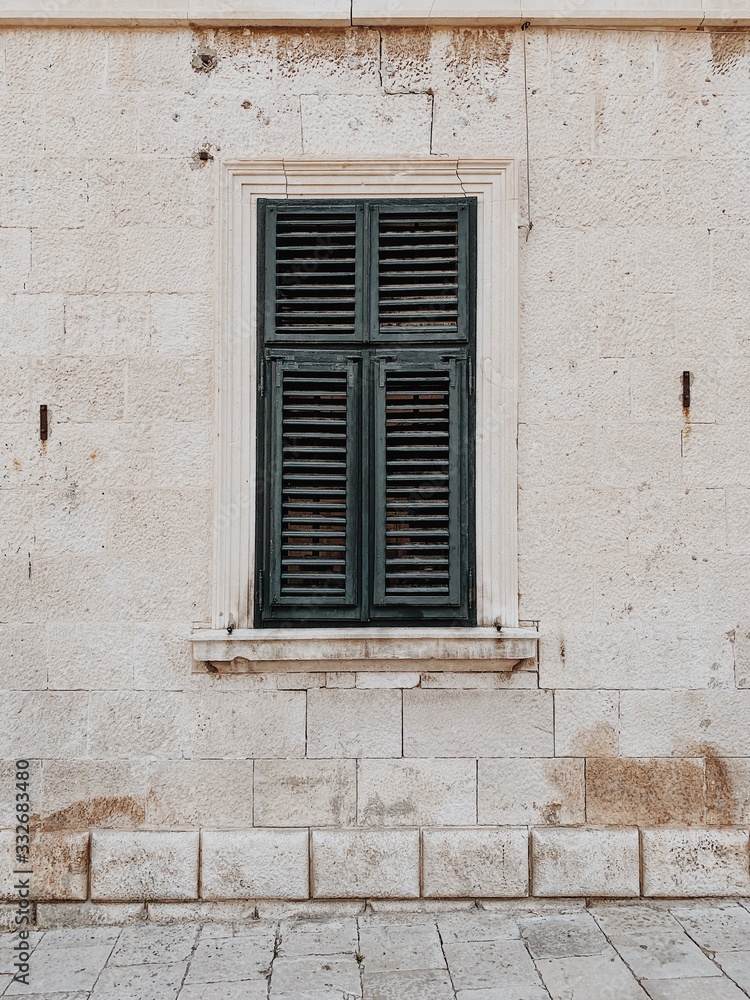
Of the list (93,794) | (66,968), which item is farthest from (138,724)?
(66,968)

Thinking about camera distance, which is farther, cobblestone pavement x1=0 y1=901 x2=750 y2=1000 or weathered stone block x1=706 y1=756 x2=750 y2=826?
weathered stone block x1=706 y1=756 x2=750 y2=826

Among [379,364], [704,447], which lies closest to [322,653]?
[379,364]

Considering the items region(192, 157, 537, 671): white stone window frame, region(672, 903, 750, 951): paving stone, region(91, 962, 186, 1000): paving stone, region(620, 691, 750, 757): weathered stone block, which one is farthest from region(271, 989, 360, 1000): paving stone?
region(620, 691, 750, 757): weathered stone block

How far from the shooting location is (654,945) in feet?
10.5

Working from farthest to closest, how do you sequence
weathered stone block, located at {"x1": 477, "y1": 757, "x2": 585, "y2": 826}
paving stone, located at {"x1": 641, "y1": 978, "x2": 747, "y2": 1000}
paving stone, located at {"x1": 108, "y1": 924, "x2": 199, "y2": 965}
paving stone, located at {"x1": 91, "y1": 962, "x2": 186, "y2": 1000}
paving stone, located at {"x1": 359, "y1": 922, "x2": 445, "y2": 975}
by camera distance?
weathered stone block, located at {"x1": 477, "y1": 757, "x2": 585, "y2": 826}, paving stone, located at {"x1": 108, "y1": 924, "x2": 199, "y2": 965}, paving stone, located at {"x1": 359, "y1": 922, "x2": 445, "y2": 975}, paving stone, located at {"x1": 91, "y1": 962, "x2": 186, "y2": 1000}, paving stone, located at {"x1": 641, "y1": 978, "x2": 747, "y2": 1000}

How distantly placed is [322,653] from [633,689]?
1.46m

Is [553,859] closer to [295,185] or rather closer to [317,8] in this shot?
[295,185]

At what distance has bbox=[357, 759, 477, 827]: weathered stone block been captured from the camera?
11.7 ft

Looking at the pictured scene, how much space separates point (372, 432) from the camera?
145 inches

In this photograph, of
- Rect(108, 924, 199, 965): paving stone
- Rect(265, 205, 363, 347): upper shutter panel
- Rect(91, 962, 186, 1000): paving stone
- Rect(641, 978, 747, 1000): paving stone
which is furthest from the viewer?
Rect(265, 205, 363, 347): upper shutter panel

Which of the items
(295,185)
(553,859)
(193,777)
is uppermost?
(295,185)

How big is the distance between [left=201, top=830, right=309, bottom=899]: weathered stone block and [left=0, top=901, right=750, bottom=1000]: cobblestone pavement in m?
0.13

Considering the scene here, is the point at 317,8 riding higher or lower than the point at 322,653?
higher

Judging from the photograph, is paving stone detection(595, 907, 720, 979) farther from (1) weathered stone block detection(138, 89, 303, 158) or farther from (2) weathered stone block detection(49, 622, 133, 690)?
(1) weathered stone block detection(138, 89, 303, 158)
